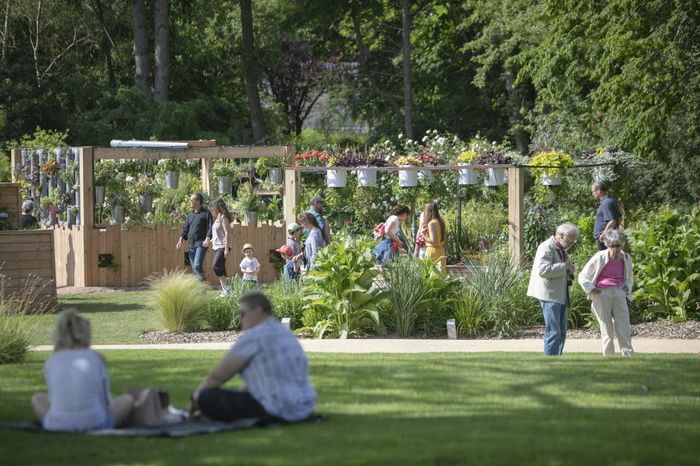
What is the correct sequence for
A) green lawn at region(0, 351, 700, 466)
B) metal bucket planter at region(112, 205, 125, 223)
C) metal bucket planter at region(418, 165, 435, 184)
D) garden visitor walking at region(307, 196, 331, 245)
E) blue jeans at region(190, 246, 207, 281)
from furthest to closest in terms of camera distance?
metal bucket planter at region(112, 205, 125, 223)
metal bucket planter at region(418, 165, 435, 184)
blue jeans at region(190, 246, 207, 281)
garden visitor walking at region(307, 196, 331, 245)
green lawn at region(0, 351, 700, 466)

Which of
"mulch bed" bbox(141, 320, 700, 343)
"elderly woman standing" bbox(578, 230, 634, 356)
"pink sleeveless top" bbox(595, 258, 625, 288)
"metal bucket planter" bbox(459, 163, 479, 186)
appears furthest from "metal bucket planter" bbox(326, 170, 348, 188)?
"pink sleeveless top" bbox(595, 258, 625, 288)

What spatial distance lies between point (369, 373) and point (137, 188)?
1272 cm

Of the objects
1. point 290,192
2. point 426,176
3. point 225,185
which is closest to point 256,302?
point 290,192

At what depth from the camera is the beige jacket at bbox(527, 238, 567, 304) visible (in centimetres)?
1147

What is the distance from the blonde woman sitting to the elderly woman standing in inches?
233

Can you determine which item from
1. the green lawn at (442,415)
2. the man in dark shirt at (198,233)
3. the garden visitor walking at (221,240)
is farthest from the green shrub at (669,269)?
the man in dark shirt at (198,233)

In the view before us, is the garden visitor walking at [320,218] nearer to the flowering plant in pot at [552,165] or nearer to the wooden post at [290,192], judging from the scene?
the wooden post at [290,192]

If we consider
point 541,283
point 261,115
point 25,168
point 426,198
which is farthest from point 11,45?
point 541,283

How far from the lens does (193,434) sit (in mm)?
7078

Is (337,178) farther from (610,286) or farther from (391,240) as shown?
(610,286)

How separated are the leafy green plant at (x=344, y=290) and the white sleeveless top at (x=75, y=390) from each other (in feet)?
23.2

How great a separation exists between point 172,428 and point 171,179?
1546cm

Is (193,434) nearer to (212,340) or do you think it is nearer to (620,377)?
(620,377)

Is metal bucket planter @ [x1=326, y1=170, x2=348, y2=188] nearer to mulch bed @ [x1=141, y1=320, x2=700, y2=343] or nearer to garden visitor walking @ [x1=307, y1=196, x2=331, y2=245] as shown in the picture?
garden visitor walking @ [x1=307, y1=196, x2=331, y2=245]
